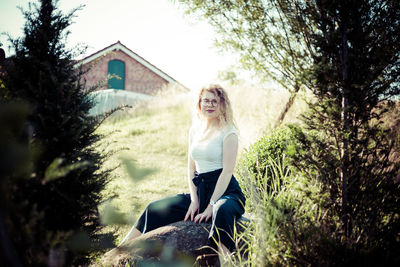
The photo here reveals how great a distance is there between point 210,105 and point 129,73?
68.3ft

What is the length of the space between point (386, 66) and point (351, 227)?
1.40 m

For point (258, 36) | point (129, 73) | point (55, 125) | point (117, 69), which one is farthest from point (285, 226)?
point (129, 73)

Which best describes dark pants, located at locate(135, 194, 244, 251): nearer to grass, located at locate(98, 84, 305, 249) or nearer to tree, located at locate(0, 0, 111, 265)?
grass, located at locate(98, 84, 305, 249)

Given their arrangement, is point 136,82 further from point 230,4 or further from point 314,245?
point 314,245

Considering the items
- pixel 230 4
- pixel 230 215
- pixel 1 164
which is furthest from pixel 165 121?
pixel 1 164

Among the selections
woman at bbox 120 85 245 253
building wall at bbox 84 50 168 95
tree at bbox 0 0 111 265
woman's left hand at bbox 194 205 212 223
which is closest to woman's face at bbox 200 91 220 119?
woman at bbox 120 85 245 253

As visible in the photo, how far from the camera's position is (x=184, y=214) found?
3.45m

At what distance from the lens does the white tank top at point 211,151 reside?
343 centimetres

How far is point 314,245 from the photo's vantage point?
2.14 meters

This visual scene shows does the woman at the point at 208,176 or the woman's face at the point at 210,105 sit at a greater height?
the woman's face at the point at 210,105

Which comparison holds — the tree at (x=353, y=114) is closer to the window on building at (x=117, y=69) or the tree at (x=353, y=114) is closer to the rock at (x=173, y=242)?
the rock at (x=173, y=242)

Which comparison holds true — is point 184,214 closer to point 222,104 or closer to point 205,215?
point 205,215

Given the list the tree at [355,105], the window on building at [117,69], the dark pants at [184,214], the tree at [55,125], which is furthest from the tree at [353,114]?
the window on building at [117,69]

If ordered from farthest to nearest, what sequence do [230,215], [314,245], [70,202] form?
[230,215] < [314,245] < [70,202]
